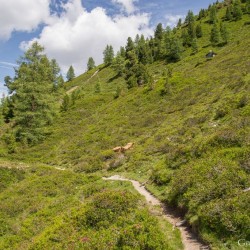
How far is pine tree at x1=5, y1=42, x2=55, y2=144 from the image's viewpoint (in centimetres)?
3791

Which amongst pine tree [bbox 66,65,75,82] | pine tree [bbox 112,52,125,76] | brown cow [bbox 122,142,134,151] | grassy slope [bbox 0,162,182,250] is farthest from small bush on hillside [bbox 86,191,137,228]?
pine tree [bbox 66,65,75,82]

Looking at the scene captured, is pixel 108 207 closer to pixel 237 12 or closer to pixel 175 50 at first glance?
pixel 175 50

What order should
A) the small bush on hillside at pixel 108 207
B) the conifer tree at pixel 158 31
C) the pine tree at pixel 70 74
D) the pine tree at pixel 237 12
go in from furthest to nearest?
1. the pine tree at pixel 70 74
2. the conifer tree at pixel 158 31
3. the pine tree at pixel 237 12
4. the small bush on hillside at pixel 108 207

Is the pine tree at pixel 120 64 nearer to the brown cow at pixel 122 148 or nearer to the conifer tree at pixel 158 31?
the conifer tree at pixel 158 31

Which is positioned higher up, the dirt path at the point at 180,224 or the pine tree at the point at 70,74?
the pine tree at the point at 70,74

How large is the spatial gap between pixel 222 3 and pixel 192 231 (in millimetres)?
131648

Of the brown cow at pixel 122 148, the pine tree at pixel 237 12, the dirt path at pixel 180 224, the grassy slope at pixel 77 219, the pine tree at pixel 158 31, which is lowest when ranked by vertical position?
the dirt path at pixel 180 224

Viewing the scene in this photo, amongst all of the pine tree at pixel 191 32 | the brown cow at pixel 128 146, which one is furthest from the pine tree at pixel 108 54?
the brown cow at pixel 128 146

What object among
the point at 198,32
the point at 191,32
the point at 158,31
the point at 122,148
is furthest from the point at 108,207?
the point at 158,31

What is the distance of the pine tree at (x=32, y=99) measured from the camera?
1492 inches

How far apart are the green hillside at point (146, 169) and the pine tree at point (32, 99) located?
259 centimetres

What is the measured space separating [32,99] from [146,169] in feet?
86.5

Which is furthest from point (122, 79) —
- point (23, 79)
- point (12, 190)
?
point (12, 190)

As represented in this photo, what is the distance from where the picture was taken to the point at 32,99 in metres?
39.8
